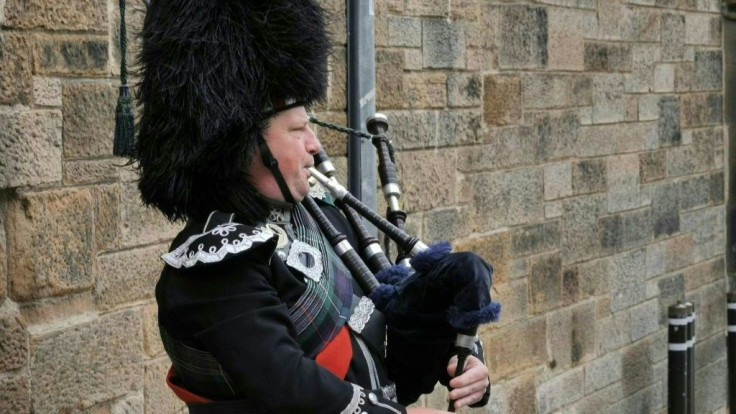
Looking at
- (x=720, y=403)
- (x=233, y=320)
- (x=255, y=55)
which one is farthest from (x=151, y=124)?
(x=720, y=403)

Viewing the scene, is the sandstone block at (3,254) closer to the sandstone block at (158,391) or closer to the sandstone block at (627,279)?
the sandstone block at (158,391)

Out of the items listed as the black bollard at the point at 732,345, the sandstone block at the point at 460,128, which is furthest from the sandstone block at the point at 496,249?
the black bollard at the point at 732,345

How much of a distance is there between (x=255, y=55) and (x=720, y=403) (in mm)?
6748

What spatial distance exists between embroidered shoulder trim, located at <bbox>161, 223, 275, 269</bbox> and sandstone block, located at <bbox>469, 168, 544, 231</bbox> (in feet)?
11.0

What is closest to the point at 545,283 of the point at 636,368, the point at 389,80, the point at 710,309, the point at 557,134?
the point at 557,134

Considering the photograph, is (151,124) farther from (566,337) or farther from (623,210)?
(623,210)

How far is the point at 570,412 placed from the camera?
267 inches

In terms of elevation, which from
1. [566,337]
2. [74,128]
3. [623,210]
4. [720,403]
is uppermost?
[74,128]

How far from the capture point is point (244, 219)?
9.05 feet

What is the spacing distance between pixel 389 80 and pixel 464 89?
60cm

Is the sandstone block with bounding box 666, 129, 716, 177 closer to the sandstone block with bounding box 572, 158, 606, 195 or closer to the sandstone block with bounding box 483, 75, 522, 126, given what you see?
the sandstone block with bounding box 572, 158, 606, 195

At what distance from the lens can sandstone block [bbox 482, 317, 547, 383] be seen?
607 centimetres

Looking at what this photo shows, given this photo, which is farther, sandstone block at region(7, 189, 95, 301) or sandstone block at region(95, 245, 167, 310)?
sandstone block at region(95, 245, 167, 310)

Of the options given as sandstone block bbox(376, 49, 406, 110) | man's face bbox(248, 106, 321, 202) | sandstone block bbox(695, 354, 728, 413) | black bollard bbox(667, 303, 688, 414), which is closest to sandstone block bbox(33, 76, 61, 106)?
man's face bbox(248, 106, 321, 202)
